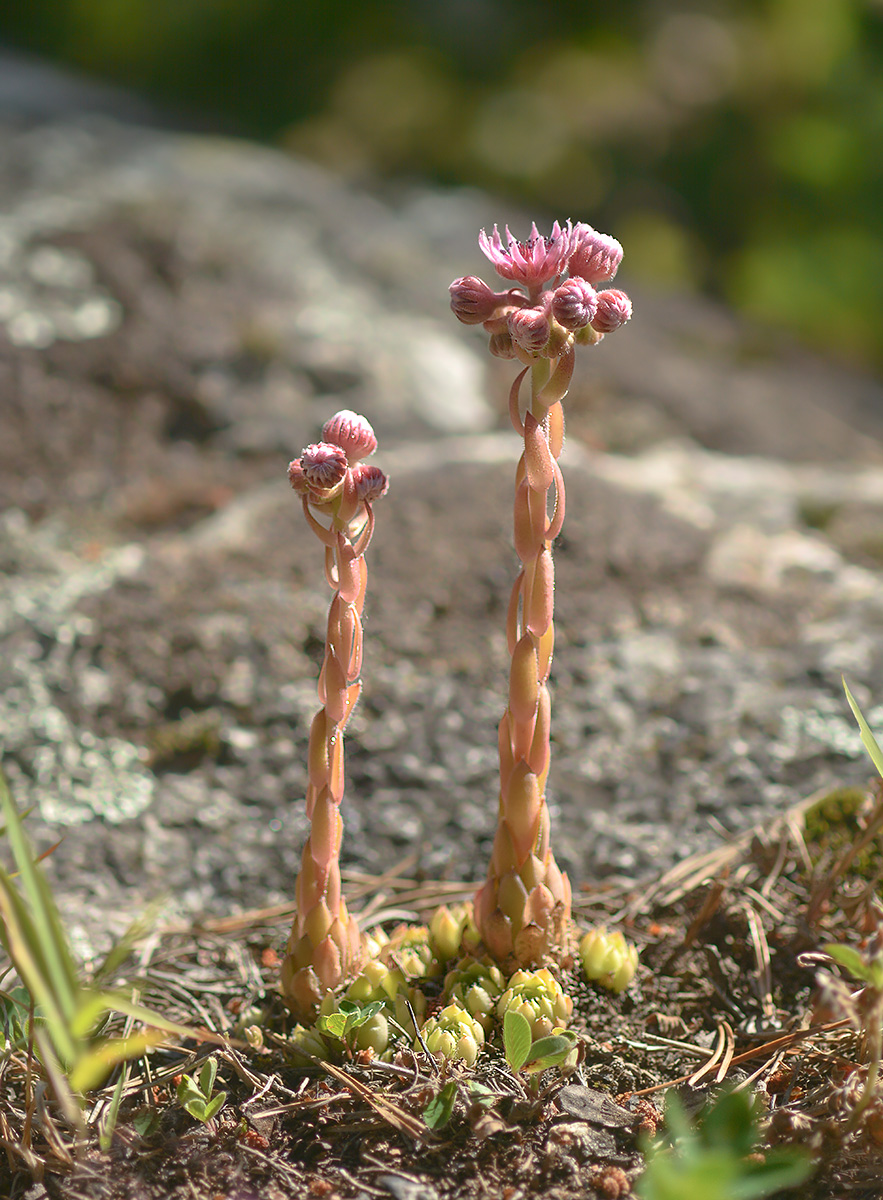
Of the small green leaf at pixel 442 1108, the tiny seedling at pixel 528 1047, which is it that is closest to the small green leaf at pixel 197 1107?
the small green leaf at pixel 442 1108

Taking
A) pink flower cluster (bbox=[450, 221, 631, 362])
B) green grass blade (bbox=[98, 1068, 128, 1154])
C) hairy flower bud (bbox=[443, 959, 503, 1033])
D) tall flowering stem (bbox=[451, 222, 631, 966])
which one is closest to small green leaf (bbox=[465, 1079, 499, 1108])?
hairy flower bud (bbox=[443, 959, 503, 1033])

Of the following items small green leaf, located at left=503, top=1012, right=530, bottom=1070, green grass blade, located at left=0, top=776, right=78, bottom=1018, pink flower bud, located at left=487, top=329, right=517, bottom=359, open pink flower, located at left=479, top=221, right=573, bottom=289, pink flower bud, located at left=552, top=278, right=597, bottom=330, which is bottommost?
small green leaf, located at left=503, top=1012, right=530, bottom=1070

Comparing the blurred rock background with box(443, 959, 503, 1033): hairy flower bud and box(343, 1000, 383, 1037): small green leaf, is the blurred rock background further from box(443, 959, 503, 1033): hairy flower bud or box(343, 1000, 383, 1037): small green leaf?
box(343, 1000, 383, 1037): small green leaf

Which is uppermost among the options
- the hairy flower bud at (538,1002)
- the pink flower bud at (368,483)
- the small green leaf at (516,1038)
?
the pink flower bud at (368,483)

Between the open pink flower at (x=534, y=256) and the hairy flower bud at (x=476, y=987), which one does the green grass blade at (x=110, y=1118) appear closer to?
the hairy flower bud at (x=476, y=987)

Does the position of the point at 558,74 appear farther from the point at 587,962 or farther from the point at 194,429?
the point at 587,962

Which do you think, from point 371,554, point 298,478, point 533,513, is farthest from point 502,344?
point 371,554
